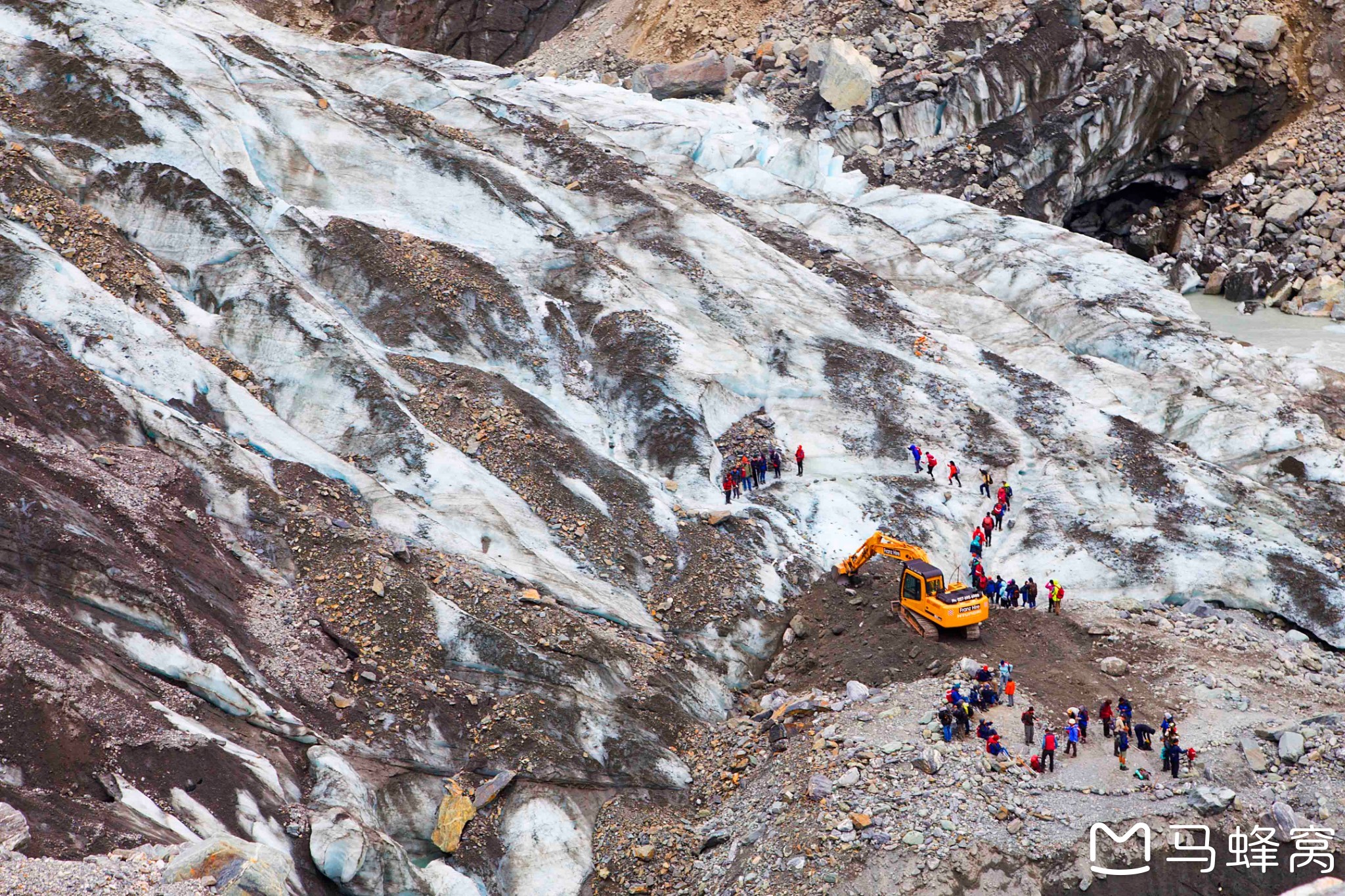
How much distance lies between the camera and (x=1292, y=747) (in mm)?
17109

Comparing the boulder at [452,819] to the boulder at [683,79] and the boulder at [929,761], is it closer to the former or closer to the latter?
the boulder at [929,761]

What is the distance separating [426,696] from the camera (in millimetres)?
17547

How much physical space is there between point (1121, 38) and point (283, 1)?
42.1 m

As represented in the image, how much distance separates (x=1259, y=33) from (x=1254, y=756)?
4475 centimetres

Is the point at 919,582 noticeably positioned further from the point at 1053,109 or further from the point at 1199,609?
the point at 1053,109

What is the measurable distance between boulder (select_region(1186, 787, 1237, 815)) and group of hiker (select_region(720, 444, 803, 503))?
1203 cm

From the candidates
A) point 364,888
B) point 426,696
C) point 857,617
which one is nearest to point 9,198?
point 426,696

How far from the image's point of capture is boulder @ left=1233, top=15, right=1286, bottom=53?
162 ft

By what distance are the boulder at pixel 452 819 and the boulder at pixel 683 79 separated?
3733 cm

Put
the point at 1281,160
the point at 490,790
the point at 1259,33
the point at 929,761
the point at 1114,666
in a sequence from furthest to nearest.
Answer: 1. the point at 1259,33
2. the point at 1281,160
3. the point at 1114,666
4. the point at 929,761
5. the point at 490,790

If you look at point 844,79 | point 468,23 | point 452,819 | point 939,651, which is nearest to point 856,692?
point 939,651
